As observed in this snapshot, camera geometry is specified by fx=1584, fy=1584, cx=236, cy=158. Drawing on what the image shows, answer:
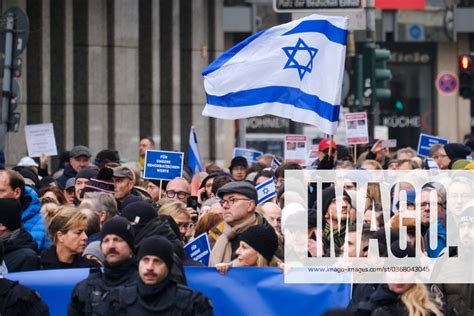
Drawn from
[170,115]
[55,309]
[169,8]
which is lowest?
[55,309]

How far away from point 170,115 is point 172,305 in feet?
64.0

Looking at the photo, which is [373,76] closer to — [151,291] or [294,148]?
[294,148]

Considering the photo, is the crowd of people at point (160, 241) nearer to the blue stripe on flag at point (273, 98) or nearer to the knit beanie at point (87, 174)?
the knit beanie at point (87, 174)

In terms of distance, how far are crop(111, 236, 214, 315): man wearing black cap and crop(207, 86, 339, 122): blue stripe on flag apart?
4631mm

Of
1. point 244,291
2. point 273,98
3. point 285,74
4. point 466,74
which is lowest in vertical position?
point 244,291

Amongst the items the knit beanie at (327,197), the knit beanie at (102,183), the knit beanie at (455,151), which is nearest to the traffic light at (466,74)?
the knit beanie at (455,151)

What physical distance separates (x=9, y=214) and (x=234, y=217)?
1535mm

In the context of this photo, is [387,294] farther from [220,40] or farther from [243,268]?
[220,40]

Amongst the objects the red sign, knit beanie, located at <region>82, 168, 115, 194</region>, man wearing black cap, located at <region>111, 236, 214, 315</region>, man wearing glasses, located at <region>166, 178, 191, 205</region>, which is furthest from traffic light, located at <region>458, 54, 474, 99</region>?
man wearing black cap, located at <region>111, 236, 214, 315</region>

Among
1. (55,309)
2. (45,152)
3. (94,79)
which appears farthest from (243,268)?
(94,79)

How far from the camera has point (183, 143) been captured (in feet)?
92.7

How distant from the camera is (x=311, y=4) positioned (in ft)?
56.1

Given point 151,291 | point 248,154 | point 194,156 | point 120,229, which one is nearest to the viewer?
point 151,291

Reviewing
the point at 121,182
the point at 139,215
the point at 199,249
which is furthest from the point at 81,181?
the point at 139,215
